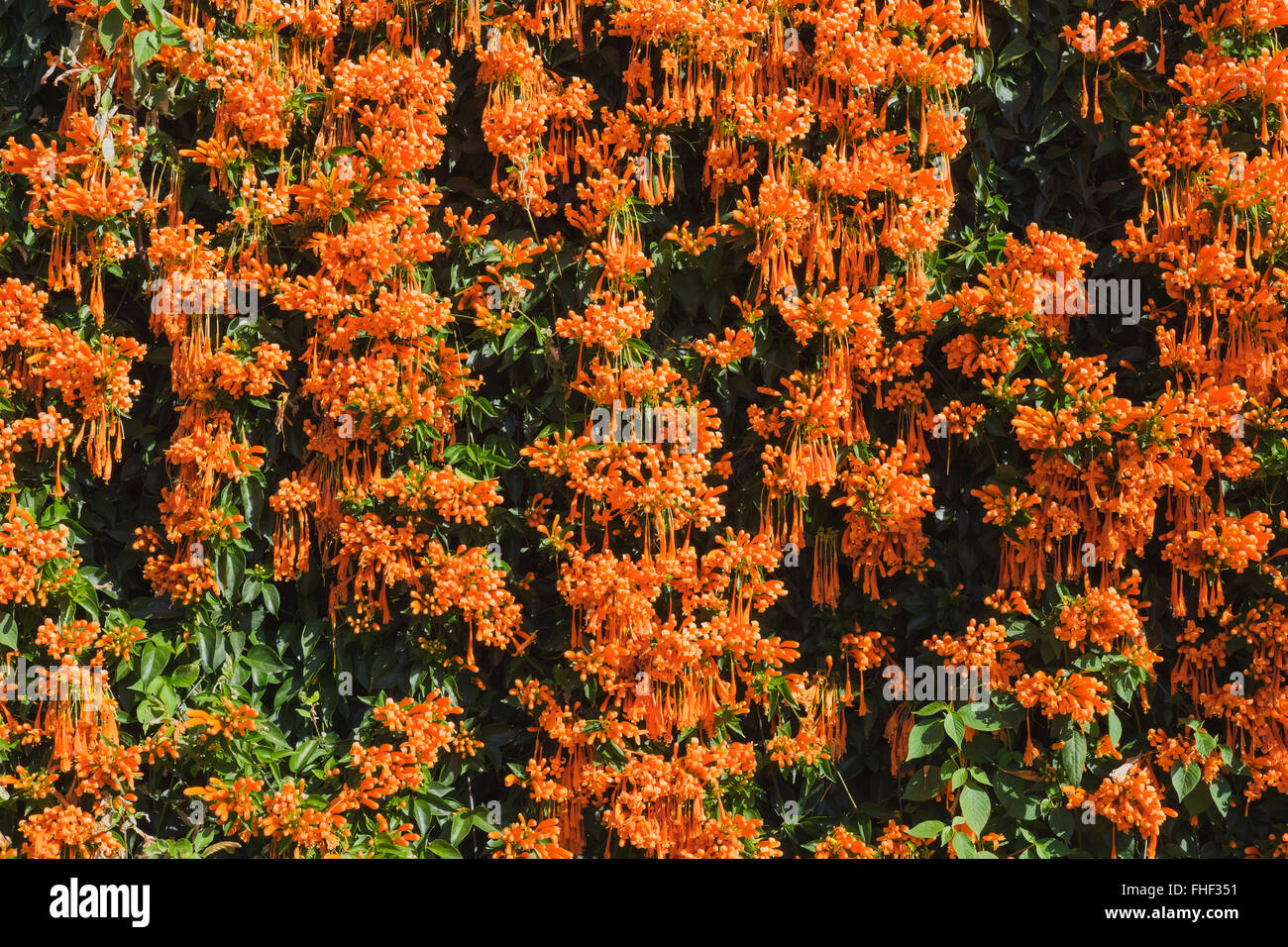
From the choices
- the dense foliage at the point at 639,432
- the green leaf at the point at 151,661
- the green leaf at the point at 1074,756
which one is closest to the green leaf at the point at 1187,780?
the dense foliage at the point at 639,432

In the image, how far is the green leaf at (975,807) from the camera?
12.6 feet

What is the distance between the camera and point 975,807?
3.86 meters

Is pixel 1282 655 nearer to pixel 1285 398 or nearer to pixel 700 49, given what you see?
pixel 1285 398

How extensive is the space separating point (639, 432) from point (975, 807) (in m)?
1.89

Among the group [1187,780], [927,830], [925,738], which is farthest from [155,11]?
[1187,780]

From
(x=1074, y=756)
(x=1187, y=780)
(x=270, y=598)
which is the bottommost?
(x=1187, y=780)

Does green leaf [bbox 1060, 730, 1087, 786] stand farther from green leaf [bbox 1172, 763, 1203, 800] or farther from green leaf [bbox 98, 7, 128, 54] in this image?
green leaf [bbox 98, 7, 128, 54]

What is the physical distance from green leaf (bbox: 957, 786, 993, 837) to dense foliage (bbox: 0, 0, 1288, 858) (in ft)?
0.05

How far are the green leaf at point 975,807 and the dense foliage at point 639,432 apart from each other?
15 mm

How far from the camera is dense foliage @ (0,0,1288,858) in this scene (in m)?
3.88

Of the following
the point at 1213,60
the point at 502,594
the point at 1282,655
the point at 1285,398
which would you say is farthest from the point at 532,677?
Result: the point at 1213,60

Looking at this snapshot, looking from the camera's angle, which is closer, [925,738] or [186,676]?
[925,738]

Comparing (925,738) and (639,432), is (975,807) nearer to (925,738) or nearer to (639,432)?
(925,738)

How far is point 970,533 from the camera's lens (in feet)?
13.5
